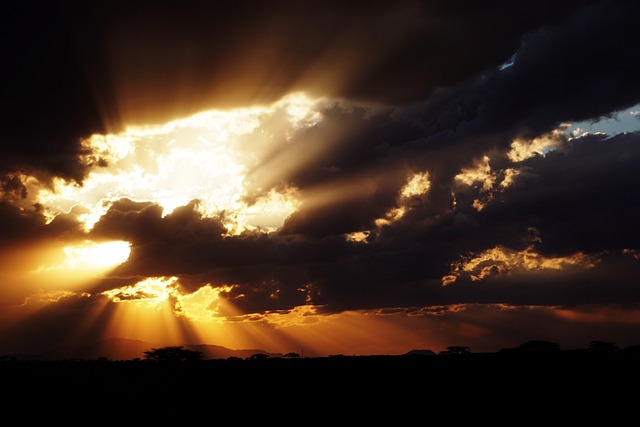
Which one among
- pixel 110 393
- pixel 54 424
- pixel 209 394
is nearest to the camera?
pixel 54 424

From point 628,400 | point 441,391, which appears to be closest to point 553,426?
point 628,400

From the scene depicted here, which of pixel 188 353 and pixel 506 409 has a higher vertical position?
pixel 188 353

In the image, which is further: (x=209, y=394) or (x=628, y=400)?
(x=209, y=394)

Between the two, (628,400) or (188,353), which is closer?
(628,400)

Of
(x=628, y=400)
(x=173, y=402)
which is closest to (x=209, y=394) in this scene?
(x=173, y=402)

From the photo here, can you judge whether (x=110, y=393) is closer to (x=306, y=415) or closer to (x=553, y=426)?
(x=306, y=415)

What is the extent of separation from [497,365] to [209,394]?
113 ft

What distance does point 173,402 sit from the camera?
2347 inches

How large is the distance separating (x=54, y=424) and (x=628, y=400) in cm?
5104

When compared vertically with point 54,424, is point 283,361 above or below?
above

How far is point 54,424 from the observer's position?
5316 centimetres

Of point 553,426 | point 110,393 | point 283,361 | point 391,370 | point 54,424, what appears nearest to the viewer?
point 553,426

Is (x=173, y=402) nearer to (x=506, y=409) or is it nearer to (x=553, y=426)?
(x=506, y=409)

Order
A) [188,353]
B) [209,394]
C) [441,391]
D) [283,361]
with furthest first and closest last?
[188,353]
[283,361]
[209,394]
[441,391]
